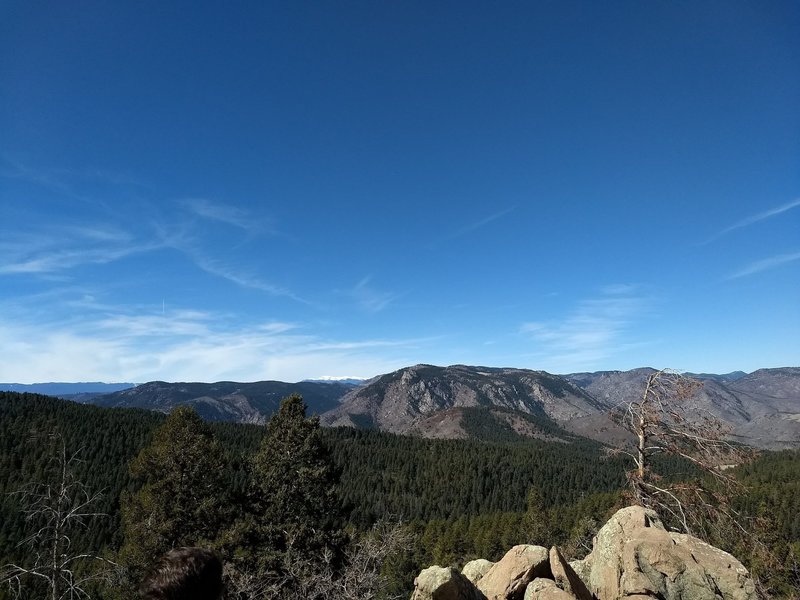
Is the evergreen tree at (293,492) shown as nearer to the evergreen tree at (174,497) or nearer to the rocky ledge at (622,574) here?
the evergreen tree at (174,497)

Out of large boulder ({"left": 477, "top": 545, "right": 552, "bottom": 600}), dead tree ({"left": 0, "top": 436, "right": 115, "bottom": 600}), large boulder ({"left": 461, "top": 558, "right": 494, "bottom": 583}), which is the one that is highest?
dead tree ({"left": 0, "top": 436, "right": 115, "bottom": 600})

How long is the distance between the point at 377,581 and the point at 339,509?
1035 centimetres

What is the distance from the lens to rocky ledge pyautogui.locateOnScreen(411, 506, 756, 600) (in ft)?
42.3

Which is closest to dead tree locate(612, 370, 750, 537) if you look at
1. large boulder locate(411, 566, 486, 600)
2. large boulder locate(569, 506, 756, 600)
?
large boulder locate(569, 506, 756, 600)

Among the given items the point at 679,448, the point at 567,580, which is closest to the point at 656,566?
the point at 567,580

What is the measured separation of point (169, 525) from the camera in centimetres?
2494

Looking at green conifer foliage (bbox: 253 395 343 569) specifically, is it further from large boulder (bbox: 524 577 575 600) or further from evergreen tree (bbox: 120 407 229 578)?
large boulder (bbox: 524 577 575 600)

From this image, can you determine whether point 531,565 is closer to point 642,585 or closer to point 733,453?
point 642,585

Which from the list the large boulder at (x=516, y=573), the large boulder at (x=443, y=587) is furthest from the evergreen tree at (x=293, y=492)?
the large boulder at (x=443, y=587)

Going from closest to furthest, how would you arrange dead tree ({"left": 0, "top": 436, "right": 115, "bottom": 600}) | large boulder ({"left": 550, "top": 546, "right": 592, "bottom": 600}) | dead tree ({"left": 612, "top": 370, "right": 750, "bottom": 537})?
dead tree ({"left": 0, "top": 436, "right": 115, "bottom": 600}), large boulder ({"left": 550, "top": 546, "right": 592, "bottom": 600}), dead tree ({"left": 612, "top": 370, "right": 750, "bottom": 537})

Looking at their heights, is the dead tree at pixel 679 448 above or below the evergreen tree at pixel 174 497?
above

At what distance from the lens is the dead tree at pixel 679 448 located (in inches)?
611

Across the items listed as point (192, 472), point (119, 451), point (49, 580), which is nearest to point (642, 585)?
point (49, 580)

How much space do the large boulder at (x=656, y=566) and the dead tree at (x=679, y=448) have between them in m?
2.20
